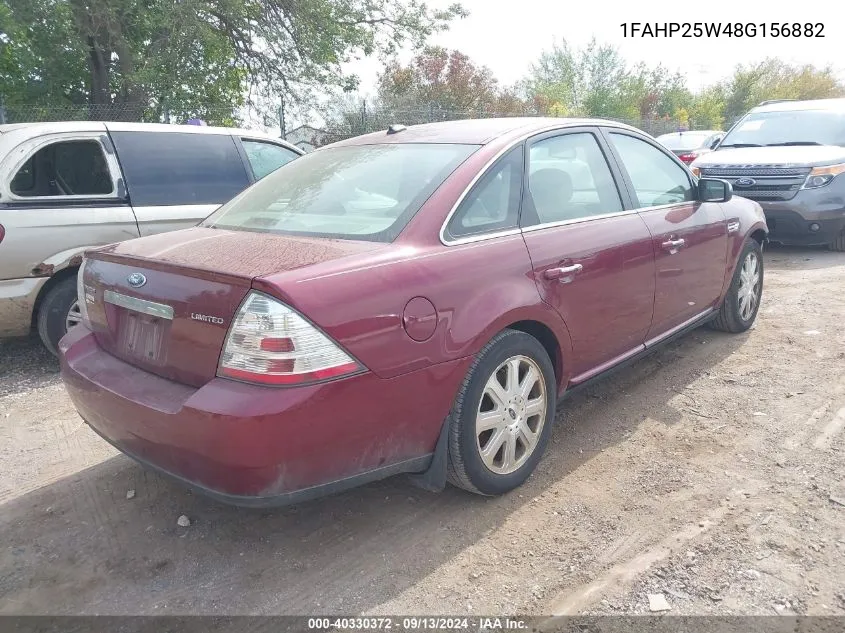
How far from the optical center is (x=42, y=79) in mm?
13625

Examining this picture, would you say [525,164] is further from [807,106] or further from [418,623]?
[807,106]

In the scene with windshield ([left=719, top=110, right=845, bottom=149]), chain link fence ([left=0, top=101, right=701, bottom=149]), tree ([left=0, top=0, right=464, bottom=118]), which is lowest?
windshield ([left=719, top=110, right=845, bottom=149])

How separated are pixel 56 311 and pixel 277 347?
3.33 m

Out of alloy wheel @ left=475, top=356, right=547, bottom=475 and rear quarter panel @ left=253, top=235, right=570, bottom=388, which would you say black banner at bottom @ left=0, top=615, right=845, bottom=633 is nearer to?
alloy wheel @ left=475, top=356, right=547, bottom=475

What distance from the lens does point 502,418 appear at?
2.88 metres

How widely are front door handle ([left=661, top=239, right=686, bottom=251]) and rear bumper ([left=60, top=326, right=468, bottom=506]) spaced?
6.10ft

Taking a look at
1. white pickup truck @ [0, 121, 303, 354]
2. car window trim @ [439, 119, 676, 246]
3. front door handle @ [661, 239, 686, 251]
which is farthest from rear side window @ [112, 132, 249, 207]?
front door handle @ [661, 239, 686, 251]

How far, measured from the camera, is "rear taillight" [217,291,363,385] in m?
2.20

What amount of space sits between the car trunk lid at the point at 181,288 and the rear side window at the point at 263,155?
3.13 meters

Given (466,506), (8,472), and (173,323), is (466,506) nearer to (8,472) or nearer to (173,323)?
(173,323)

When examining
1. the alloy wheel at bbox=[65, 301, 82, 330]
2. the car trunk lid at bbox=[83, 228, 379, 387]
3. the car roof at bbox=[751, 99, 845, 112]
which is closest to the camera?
the car trunk lid at bbox=[83, 228, 379, 387]

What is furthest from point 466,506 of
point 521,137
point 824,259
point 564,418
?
point 824,259

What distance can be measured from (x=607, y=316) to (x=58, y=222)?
3814 millimetres

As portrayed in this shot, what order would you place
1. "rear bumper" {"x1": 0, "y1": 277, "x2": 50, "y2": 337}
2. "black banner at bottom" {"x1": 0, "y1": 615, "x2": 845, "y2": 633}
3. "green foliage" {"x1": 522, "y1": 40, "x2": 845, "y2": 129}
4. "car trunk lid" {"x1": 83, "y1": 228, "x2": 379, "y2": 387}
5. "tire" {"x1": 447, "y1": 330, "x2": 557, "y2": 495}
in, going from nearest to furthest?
"black banner at bottom" {"x1": 0, "y1": 615, "x2": 845, "y2": 633}
"car trunk lid" {"x1": 83, "y1": 228, "x2": 379, "y2": 387}
"tire" {"x1": 447, "y1": 330, "x2": 557, "y2": 495}
"rear bumper" {"x1": 0, "y1": 277, "x2": 50, "y2": 337}
"green foliage" {"x1": 522, "y1": 40, "x2": 845, "y2": 129}
